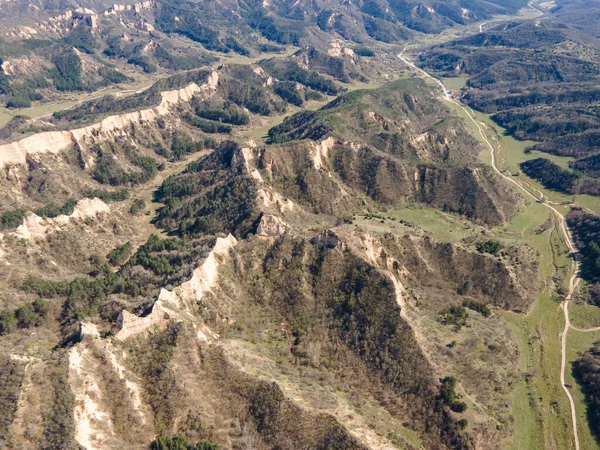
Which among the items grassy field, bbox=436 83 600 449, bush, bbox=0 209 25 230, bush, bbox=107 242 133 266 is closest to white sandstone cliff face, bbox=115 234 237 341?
bush, bbox=107 242 133 266

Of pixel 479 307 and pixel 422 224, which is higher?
pixel 479 307

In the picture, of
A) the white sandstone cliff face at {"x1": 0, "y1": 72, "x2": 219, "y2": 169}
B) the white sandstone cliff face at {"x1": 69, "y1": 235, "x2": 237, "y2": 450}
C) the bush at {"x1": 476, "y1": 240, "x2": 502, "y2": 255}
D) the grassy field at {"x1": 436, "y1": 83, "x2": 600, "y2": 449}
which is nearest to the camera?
the white sandstone cliff face at {"x1": 69, "y1": 235, "x2": 237, "y2": 450}

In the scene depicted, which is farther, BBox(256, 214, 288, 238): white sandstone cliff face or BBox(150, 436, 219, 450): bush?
BBox(256, 214, 288, 238): white sandstone cliff face

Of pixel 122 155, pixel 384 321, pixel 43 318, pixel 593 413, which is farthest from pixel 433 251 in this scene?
pixel 122 155

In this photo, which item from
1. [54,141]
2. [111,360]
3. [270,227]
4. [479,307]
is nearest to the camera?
[111,360]

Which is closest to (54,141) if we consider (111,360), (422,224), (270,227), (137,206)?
(137,206)

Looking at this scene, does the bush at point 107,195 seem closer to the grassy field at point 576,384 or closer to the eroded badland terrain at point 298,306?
the eroded badland terrain at point 298,306

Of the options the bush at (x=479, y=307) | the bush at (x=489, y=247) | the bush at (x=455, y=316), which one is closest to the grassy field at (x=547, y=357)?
the bush at (x=479, y=307)

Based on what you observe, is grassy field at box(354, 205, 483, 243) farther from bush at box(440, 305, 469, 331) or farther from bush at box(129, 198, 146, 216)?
bush at box(129, 198, 146, 216)

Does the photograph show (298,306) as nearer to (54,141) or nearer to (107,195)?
(107,195)
